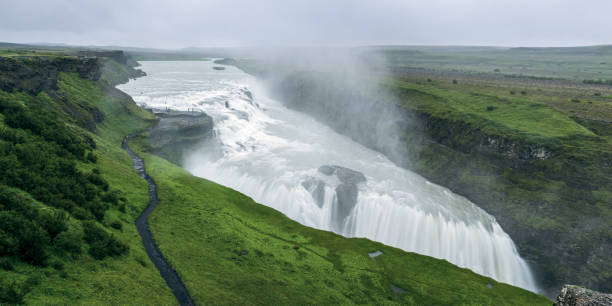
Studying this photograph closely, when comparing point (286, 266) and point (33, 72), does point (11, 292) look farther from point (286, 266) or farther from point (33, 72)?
point (33, 72)

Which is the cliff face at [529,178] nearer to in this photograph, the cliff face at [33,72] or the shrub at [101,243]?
the shrub at [101,243]

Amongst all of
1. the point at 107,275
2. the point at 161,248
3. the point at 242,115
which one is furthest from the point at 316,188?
the point at 242,115

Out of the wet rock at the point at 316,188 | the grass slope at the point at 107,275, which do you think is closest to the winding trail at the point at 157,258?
the grass slope at the point at 107,275

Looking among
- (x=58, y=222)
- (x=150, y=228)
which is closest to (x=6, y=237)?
(x=58, y=222)

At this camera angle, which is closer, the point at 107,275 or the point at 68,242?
the point at 68,242

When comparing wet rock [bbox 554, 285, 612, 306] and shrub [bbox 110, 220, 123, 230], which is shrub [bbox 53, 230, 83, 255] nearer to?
shrub [bbox 110, 220, 123, 230]

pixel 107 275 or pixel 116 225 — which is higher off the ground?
pixel 107 275
